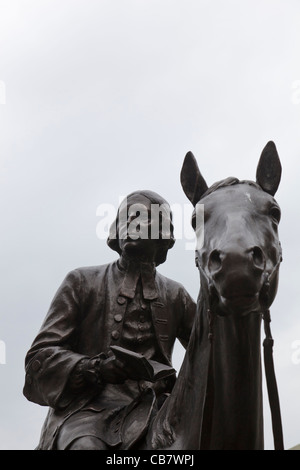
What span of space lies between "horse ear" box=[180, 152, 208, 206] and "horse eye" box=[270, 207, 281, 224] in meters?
0.61

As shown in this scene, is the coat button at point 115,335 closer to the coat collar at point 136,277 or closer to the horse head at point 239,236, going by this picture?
the coat collar at point 136,277

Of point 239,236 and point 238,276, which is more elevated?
point 239,236

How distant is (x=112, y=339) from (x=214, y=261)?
192 cm

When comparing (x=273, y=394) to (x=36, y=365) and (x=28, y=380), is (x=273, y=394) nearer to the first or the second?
(x=36, y=365)

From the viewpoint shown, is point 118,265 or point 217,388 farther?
point 118,265

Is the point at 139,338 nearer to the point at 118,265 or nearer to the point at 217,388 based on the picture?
the point at 118,265

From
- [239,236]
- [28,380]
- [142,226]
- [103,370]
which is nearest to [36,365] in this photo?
[28,380]

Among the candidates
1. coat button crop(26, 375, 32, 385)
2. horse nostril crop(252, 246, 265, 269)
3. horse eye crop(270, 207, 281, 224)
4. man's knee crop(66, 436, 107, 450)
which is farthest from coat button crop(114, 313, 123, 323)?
horse nostril crop(252, 246, 265, 269)

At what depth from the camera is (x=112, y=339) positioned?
17.3 feet

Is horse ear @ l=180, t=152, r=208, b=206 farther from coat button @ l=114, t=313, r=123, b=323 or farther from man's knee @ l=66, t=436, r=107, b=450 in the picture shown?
man's knee @ l=66, t=436, r=107, b=450
